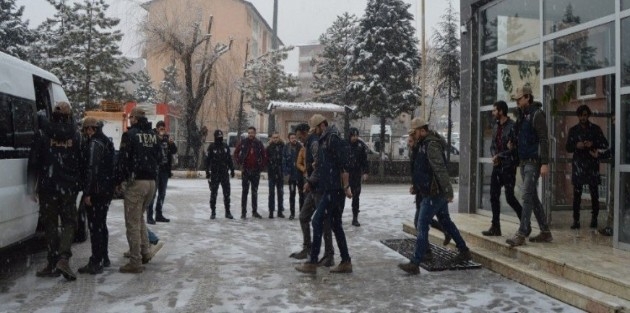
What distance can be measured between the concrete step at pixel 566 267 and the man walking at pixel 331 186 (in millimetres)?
1936

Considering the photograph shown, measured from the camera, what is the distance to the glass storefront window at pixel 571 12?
7020 mm

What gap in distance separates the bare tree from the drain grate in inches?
769

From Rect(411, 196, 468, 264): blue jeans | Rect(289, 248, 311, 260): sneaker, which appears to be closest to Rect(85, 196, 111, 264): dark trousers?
Rect(289, 248, 311, 260): sneaker

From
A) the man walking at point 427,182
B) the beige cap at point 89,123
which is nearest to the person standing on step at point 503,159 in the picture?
the man walking at point 427,182

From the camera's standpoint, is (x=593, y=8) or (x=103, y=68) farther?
(x=103, y=68)

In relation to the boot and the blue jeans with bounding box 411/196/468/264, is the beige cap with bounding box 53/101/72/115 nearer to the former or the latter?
the blue jeans with bounding box 411/196/468/264

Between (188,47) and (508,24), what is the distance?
20262 millimetres

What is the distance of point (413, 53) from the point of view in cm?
2730

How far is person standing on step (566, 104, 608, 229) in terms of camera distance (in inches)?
297

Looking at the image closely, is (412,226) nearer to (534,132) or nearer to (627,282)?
(534,132)

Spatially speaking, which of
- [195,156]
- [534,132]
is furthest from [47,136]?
[195,156]

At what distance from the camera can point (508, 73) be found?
909 centimetres

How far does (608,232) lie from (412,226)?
298 cm

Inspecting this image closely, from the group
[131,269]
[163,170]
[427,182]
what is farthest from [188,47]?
[427,182]
